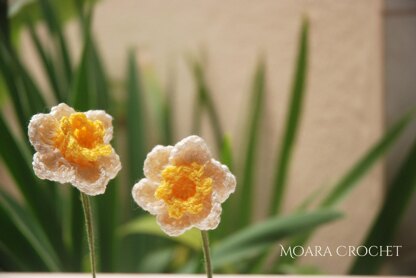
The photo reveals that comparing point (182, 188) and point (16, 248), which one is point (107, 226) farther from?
point (182, 188)

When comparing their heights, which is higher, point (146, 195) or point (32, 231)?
point (146, 195)

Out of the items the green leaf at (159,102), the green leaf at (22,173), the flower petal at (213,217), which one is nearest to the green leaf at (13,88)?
the green leaf at (22,173)

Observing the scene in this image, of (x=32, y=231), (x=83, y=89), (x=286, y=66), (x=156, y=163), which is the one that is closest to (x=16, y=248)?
(x=32, y=231)

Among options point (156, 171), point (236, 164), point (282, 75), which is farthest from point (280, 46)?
point (156, 171)

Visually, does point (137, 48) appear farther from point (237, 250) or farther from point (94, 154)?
point (94, 154)

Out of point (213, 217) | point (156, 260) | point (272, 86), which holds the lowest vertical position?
point (156, 260)

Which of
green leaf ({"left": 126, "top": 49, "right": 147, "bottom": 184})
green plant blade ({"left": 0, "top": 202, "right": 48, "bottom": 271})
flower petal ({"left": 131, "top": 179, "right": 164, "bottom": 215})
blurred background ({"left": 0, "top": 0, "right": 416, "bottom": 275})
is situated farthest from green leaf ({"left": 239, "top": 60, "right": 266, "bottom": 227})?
flower petal ({"left": 131, "top": 179, "right": 164, "bottom": 215})
